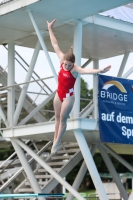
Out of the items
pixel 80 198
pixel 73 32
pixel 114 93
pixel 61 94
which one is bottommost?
pixel 80 198

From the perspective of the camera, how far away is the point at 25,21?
2427 cm

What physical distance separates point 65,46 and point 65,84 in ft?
49.0

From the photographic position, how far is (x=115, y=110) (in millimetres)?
23453

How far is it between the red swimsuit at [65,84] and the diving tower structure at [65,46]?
9.04 meters

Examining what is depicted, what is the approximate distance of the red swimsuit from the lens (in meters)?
13.1

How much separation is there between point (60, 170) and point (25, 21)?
7.11m

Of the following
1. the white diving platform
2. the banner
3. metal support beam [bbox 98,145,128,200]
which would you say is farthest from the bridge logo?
metal support beam [bbox 98,145,128,200]

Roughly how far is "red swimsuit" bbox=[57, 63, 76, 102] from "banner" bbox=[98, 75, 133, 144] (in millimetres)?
9808

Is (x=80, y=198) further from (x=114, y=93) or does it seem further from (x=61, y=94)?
(x=61, y=94)

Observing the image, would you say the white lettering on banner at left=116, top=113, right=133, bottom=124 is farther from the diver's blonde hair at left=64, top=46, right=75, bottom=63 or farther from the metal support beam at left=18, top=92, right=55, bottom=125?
the diver's blonde hair at left=64, top=46, right=75, bottom=63

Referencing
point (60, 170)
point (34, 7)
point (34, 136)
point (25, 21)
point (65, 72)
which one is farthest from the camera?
point (60, 170)

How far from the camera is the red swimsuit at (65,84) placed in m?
13.1

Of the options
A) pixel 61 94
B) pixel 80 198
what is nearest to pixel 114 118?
pixel 80 198

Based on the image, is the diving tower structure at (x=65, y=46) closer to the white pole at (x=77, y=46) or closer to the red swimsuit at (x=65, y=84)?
the white pole at (x=77, y=46)
